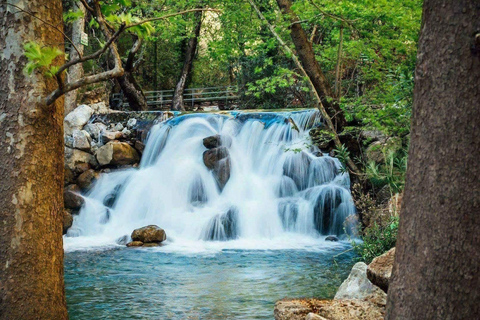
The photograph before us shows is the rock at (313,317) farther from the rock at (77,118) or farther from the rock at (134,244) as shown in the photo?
the rock at (77,118)

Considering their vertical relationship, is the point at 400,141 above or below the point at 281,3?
below

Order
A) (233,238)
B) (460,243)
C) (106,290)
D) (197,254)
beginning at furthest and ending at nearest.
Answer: (233,238), (197,254), (106,290), (460,243)

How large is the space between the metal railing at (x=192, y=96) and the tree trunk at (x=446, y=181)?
76.4 feet

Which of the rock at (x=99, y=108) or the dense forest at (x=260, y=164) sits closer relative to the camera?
the dense forest at (x=260, y=164)

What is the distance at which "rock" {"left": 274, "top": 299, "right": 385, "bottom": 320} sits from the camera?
15.4 feet

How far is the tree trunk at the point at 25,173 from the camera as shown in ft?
13.2

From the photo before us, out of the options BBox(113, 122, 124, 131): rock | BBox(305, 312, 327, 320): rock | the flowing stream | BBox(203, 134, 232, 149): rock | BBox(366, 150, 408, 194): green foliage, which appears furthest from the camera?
BBox(113, 122, 124, 131): rock

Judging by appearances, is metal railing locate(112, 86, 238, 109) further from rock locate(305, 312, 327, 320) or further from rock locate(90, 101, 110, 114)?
rock locate(305, 312, 327, 320)

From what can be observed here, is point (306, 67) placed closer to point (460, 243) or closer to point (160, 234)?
point (160, 234)

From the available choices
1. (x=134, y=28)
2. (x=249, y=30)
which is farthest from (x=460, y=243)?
(x=249, y=30)

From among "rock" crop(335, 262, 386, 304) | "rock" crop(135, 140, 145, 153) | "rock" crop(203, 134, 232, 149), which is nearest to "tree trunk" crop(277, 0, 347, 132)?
"rock" crop(203, 134, 232, 149)

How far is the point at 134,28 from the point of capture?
376 centimetres

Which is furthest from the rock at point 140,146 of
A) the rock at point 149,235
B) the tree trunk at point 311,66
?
the tree trunk at point 311,66

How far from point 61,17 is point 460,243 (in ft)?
10.5
